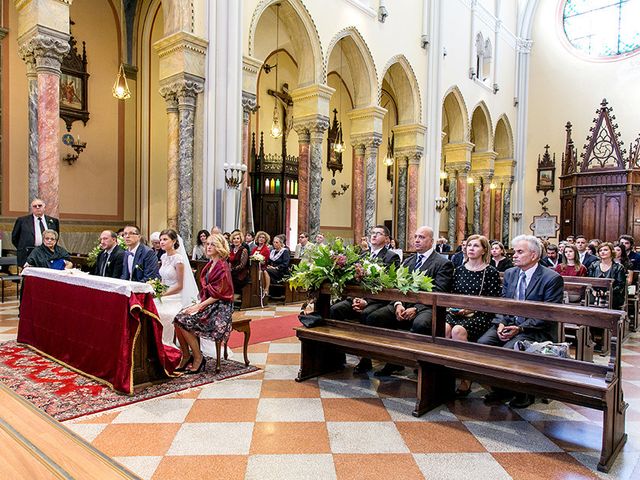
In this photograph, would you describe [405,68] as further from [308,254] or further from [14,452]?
[14,452]

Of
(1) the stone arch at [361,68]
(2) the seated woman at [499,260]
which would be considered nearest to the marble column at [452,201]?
(1) the stone arch at [361,68]

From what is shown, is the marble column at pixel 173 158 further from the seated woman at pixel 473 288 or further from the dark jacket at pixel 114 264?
the seated woman at pixel 473 288

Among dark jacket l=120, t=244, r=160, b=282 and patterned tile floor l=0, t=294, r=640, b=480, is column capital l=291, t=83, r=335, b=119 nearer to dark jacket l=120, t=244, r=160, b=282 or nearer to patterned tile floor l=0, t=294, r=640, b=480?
dark jacket l=120, t=244, r=160, b=282

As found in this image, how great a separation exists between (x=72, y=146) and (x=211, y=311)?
30.0 ft

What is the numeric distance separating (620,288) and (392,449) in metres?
5.07

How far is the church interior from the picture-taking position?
3.16 metres

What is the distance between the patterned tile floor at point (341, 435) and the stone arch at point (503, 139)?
18.3 m

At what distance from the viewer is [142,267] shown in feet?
17.7

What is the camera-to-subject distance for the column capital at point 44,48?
7574 mm

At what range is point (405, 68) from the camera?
14672mm

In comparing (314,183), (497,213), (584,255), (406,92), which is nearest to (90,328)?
(584,255)

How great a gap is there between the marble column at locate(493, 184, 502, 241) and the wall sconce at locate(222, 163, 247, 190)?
48.8ft

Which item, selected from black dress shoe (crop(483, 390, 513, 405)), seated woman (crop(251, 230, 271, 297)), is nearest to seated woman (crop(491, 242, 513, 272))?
black dress shoe (crop(483, 390, 513, 405))

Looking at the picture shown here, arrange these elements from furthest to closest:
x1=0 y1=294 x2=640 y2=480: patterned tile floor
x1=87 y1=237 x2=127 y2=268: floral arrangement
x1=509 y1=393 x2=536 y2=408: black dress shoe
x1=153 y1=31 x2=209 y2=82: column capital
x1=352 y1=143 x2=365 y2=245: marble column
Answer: x1=352 y1=143 x2=365 y2=245: marble column < x1=153 y1=31 x2=209 y2=82: column capital < x1=87 y1=237 x2=127 y2=268: floral arrangement < x1=509 y1=393 x2=536 y2=408: black dress shoe < x1=0 y1=294 x2=640 y2=480: patterned tile floor
